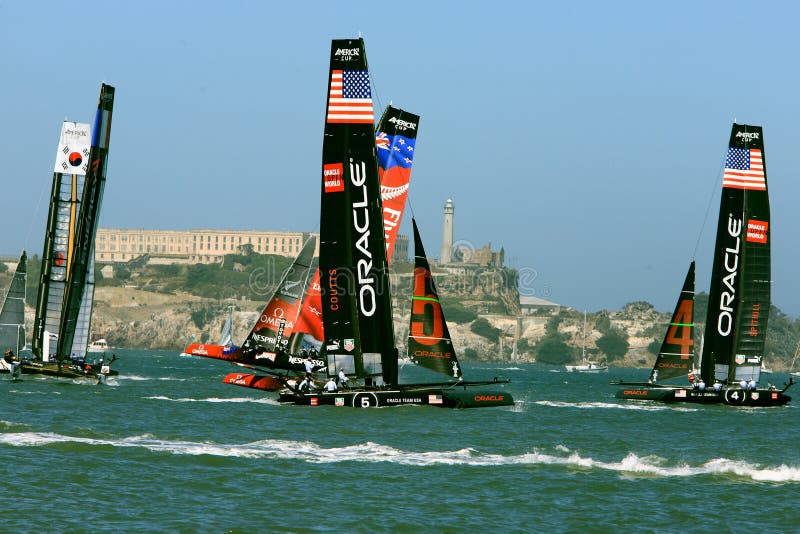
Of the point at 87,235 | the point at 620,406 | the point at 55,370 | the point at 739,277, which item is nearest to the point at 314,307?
the point at 87,235

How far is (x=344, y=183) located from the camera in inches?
1452

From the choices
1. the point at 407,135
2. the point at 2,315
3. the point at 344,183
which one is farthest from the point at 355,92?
the point at 2,315

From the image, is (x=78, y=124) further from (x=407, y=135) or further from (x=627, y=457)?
(x=627, y=457)

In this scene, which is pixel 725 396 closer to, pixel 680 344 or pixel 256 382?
pixel 680 344

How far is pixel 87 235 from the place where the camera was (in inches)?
1994

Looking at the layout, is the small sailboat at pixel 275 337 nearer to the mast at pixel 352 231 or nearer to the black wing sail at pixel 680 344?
the mast at pixel 352 231

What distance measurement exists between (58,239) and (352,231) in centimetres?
1954

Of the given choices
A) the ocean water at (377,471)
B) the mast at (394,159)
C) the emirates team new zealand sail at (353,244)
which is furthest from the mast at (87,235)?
the emirates team new zealand sail at (353,244)

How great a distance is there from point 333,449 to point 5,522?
10895mm

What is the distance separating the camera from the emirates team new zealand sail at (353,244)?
120 ft

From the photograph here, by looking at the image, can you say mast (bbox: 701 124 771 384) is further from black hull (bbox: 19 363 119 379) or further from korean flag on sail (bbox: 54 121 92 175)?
korean flag on sail (bbox: 54 121 92 175)

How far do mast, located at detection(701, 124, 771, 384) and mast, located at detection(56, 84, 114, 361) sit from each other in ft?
83.2

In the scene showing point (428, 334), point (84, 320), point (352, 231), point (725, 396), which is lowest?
point (725, 396)

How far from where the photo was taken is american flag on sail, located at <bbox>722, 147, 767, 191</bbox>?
48781mm
